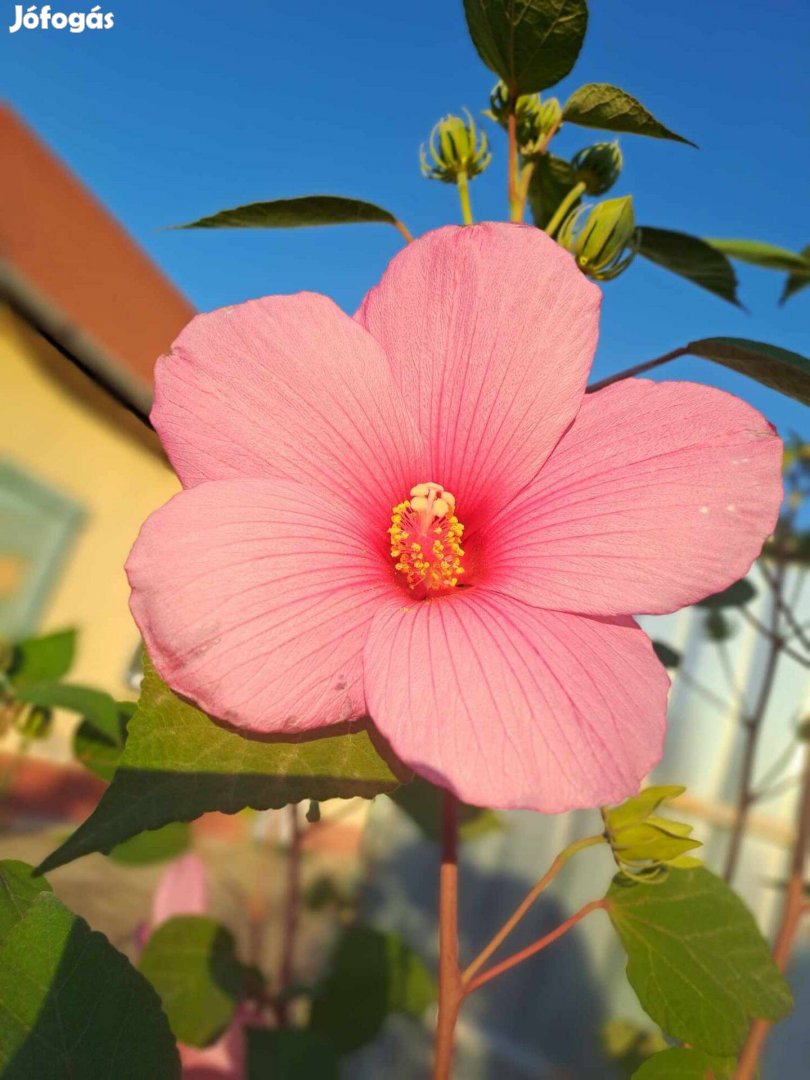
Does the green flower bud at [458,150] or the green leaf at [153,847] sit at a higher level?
the green flower bud at [458,150]

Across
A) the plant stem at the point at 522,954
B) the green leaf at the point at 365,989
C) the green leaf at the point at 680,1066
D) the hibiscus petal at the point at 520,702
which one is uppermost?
the hibiscus petal at the point at 520,702

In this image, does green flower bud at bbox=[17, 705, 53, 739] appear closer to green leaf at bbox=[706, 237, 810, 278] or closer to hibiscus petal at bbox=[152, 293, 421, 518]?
hibiscus petal at bbox=[152, 293, 421, 518]

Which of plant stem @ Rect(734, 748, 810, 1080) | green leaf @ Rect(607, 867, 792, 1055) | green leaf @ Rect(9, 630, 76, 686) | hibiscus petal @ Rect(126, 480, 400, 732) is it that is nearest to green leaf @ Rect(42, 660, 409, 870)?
hibiscus petal @ Rect(126, 480, 400, 732)

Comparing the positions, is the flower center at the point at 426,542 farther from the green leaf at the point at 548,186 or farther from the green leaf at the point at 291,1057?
the green leaf at the point at 291,1057

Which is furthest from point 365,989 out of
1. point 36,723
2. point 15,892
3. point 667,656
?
point 15,892

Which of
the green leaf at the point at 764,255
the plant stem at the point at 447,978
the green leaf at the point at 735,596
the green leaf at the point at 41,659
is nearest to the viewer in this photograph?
the plant stem at the point at 447,978

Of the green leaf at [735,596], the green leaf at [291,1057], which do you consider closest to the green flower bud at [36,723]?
the green leaf at [291,1057]

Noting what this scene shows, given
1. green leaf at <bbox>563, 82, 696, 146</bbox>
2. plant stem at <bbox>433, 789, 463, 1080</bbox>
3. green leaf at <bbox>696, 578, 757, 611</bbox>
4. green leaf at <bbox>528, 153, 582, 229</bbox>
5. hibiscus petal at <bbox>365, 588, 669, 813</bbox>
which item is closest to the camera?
hibiscus petal at <bbox>365, 588, 669, 813</bbox>
